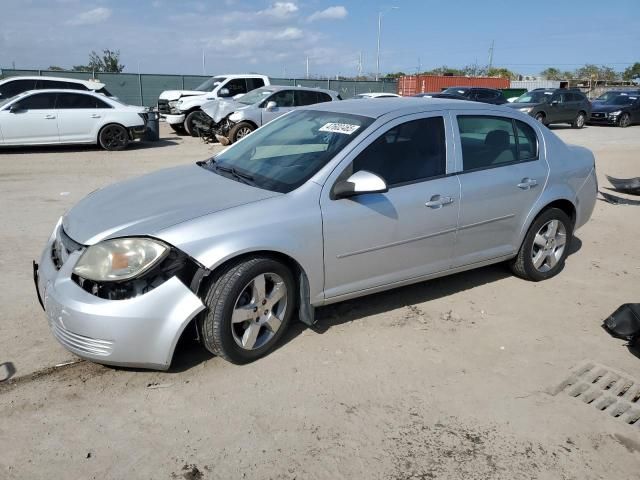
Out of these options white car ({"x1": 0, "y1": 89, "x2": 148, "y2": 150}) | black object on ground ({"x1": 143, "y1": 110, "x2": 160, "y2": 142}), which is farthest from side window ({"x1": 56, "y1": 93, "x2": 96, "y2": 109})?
black object on ground ({"x1": 143, "y1": 110, "x2": 160, "y2": 142})

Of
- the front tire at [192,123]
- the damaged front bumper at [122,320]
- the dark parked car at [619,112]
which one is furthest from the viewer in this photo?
the dark parked car at [619,112]

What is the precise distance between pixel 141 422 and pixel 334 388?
44.4 inches

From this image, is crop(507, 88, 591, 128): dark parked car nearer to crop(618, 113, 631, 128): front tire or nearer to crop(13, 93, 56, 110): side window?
crop(618, 113, 631, 128): front tire

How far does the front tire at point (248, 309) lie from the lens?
3.33 meters

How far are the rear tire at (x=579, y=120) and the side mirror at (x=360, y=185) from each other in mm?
22411

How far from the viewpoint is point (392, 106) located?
4.37m

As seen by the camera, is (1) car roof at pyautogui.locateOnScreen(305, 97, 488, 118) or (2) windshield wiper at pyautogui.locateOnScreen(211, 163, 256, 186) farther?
(1) car roof at pyautogui.locateOnScreen(305, 97, 488, 118)

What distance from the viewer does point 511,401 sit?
3.31 meters

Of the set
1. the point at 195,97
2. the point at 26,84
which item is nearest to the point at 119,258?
the point at 26,84

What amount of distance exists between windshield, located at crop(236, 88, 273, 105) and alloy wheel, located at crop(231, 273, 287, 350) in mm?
11964

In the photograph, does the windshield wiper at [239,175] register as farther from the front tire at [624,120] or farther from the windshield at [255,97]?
the front tire at [624,120]

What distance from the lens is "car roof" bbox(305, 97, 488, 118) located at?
425 cm

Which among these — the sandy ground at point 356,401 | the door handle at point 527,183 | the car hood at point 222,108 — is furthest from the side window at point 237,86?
the door handle at point 527,183

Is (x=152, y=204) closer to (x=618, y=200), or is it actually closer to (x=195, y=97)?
(x=618, y=200)
